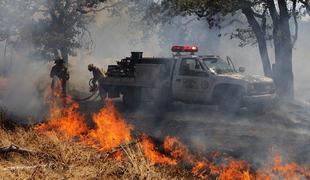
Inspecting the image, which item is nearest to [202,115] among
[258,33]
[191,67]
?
[191,67]

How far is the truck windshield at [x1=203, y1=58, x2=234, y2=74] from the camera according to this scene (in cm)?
1345

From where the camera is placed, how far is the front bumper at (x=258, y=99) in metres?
12.7

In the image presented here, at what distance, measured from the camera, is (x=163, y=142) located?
10188mm

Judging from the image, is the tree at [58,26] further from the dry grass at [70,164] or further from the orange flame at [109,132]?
the dry grass at [70,164]

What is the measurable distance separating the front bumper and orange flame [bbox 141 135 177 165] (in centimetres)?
425

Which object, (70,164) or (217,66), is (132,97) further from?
(70,164)

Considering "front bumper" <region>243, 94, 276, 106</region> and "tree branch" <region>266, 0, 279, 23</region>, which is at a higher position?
"tree branch" <region>266, 0, 279, 23</region>

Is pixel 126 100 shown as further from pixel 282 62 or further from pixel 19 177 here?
pixel 19 177

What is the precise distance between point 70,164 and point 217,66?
7169mm

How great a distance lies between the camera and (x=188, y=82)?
535 inches

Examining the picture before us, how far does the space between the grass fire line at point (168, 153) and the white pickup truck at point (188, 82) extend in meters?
2.66

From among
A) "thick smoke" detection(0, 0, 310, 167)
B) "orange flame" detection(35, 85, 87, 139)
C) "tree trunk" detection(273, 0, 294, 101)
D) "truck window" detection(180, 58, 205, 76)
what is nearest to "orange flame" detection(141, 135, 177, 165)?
"thick smoke" detection(0, 0, 310, 167)

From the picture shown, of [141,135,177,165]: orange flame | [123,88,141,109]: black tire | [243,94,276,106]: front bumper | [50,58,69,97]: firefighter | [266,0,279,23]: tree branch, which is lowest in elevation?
[141,135,177,165]: orange flame

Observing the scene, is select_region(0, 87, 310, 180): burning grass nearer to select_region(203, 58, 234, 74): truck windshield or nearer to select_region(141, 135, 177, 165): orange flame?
select_region(141, 135, 177, 165): orange flame
